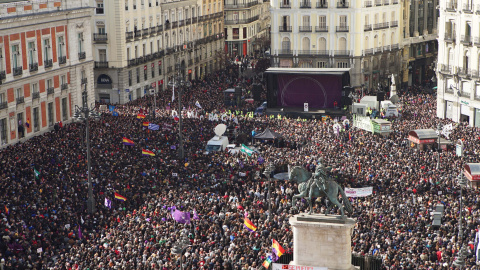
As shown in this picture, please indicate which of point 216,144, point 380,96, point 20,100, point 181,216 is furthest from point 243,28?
point 181,216

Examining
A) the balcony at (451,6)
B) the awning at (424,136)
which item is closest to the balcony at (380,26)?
the balcony at (451,6)

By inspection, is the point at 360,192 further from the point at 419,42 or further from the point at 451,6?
the point at 419,42

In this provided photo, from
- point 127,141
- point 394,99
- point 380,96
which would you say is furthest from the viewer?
point 394,99

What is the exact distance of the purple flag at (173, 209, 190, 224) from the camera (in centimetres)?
3833

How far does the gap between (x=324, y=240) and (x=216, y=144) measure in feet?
94.1

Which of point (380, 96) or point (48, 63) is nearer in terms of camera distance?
point (48, 63)

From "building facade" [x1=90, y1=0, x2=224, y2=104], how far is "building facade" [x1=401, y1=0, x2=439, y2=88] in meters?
24.7

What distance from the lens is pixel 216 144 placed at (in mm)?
58281

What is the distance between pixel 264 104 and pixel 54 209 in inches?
1719

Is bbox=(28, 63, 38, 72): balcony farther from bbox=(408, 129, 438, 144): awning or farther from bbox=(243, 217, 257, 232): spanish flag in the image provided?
bbox=(243, 217, 257, 232): spanish flag

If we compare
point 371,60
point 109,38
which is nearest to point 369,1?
point 371,60

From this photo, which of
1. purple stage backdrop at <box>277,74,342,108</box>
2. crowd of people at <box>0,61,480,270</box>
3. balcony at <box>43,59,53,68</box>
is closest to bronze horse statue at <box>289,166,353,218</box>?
crowd of people at <box>0,61,480,270</box>

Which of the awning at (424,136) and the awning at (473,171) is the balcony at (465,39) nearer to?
the awning at (424,136)

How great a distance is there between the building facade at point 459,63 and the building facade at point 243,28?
152ft
